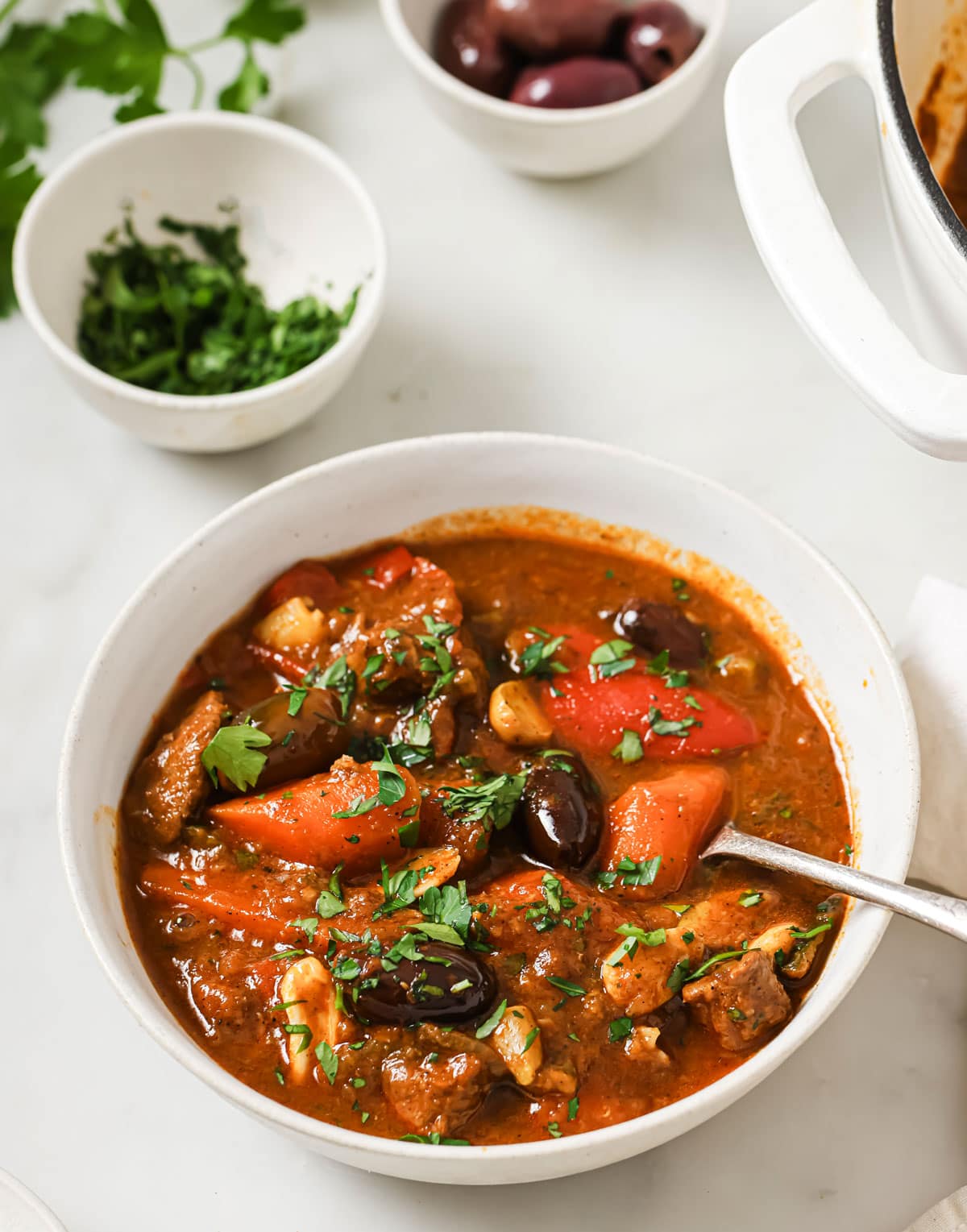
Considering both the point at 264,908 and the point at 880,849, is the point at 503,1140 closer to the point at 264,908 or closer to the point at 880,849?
the point at 264,908

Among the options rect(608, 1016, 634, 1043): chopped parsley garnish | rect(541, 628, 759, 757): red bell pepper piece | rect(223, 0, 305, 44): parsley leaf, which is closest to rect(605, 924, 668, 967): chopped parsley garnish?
rect(608, 1016, 634, 1043): chopped parsley garnish

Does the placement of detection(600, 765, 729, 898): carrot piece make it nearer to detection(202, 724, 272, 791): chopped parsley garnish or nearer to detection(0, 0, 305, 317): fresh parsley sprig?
detection(202, 724, 272, 791): chopped parsley garnish

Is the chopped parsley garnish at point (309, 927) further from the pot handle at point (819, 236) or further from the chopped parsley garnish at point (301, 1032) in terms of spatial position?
the pot handle at point (819, 236)

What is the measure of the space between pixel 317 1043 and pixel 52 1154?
801 mm

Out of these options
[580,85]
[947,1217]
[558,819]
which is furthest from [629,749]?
[580,85]

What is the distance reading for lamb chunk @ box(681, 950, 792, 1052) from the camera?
2635 mm

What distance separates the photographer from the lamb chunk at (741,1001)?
2.63 m

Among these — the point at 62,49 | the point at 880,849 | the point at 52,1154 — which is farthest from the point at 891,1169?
the point at 62,49

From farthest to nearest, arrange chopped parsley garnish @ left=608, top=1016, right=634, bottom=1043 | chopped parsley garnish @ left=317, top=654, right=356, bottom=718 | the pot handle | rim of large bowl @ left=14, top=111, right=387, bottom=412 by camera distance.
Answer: rim of large bowl @ left=14, top=111, right=387, bottom=412 < chopped parsley garnish @ left=317, top=654, right=356, bottom=718 < chopped parsley garnish @ left=608, top=1016, right=634, bottom=1043 < the pot handle

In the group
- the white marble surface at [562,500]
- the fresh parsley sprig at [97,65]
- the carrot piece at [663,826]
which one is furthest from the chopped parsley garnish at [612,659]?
the fresh parsley sprig at [97,65]

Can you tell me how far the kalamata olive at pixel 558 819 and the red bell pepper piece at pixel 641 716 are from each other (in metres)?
0.23

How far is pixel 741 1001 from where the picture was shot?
2633mm

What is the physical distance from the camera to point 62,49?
4062 mm

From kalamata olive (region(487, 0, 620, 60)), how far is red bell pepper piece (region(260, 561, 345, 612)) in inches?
68.5
